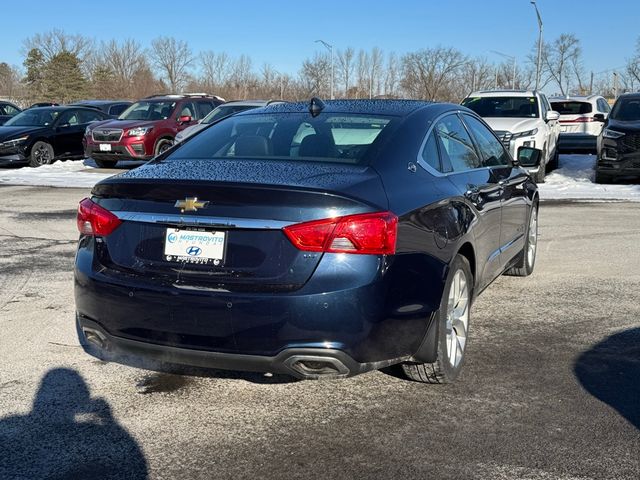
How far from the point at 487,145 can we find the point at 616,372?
80.6 inches

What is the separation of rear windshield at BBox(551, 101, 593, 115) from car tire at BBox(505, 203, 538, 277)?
46.3ft

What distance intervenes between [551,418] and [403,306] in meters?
0.97

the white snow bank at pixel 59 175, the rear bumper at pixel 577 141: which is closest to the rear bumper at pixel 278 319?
the white snow bank at pixel 59 175

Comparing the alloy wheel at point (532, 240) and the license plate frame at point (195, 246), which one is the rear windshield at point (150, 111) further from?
the license plate frame at point (195, 246)

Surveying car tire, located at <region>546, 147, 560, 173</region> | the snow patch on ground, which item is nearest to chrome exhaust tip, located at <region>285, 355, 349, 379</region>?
the snow patch on ground

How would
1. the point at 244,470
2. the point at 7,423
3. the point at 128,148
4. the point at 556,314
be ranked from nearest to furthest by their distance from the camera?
1. the point at 244,470
2. the point at 7,423
3. the point at 556,314
4. the point at 128,148

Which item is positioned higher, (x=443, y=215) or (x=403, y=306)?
(x=443, y=215)

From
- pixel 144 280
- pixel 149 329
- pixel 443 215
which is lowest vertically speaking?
pixel 149 329

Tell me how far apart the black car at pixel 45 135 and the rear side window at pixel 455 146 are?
52.0 feet

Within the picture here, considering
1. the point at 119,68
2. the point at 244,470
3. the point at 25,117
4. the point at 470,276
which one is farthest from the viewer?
the point at 119,68

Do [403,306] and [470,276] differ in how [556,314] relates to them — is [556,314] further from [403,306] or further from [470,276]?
[403,306]

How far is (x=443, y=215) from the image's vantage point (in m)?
4.05

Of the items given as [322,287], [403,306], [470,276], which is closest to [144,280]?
[322,287]

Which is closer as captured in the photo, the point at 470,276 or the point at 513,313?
the point at 470,276
